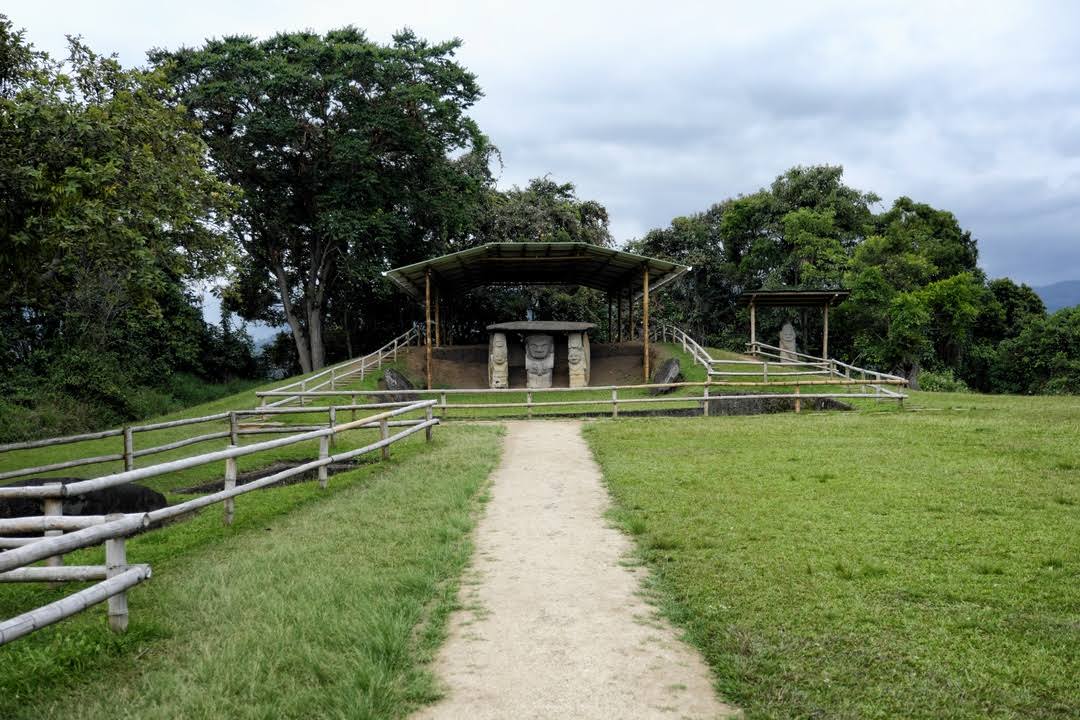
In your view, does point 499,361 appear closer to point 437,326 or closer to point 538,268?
point 437,326

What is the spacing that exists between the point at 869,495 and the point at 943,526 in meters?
1.33

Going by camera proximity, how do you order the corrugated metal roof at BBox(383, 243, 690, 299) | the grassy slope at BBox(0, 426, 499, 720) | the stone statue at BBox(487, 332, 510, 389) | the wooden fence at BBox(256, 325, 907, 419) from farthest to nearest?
the stone statue at BBox(487, 332, 510, 389), the corrugated metal roof at BBox(383, 243, 690, 299), the wooden fence at BBox(256, 325, 907, 419), the grassy slope at BBox(0, 426, 499, 720)

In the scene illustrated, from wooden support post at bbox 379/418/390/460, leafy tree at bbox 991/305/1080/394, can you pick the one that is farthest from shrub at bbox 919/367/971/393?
wooden support post at bbox 379/418/390/460

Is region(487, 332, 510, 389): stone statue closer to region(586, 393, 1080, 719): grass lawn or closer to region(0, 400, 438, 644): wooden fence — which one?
region(586, 393, 1080, 719): grass lawn

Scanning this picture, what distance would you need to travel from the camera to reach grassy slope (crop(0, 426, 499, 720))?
337 centimetres

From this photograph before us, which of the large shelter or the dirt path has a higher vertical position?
the large shelter

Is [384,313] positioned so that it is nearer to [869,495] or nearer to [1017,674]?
[869,495]

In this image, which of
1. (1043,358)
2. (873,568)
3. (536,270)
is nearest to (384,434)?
(873,568)

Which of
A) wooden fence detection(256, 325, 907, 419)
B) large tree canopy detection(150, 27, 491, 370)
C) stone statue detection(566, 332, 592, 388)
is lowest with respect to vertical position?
wooden fence detection(256, 325, 907, 419)

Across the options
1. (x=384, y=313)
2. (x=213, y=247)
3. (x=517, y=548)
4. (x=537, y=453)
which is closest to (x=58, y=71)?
(x=213, y=247)

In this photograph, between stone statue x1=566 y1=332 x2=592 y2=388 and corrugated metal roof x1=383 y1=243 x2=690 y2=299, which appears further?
stone statue x1=566 y1=332 x2=592 y2=388

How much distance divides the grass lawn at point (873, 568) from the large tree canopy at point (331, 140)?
19512mm

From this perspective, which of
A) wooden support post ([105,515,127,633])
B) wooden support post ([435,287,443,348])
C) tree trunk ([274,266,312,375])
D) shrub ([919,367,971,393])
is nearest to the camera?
wooden support post ([105,515,127,633])

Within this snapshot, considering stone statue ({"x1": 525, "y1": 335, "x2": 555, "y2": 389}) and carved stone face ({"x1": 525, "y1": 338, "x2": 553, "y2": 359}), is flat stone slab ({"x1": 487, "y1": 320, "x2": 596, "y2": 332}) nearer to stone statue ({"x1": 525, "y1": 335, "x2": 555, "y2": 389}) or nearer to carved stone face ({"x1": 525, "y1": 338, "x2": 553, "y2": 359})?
stone statue ({"x1": 525, "y1": 335, "x2": 555, "y2": 389})
